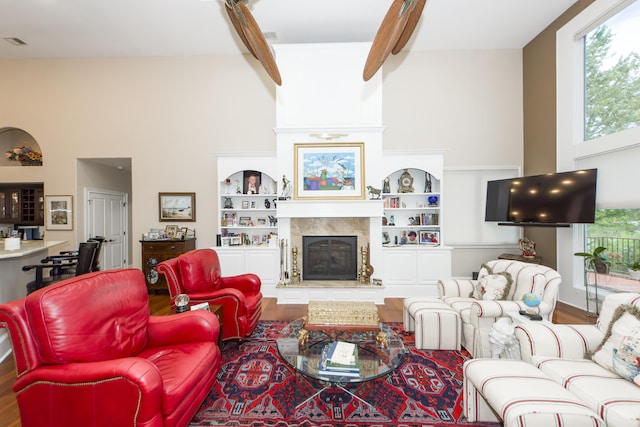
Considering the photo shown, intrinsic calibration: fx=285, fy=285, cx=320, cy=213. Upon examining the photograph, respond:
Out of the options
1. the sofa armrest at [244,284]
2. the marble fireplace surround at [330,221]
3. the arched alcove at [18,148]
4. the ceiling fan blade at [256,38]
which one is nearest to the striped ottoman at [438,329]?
the marble fireplace surround at [330,221]

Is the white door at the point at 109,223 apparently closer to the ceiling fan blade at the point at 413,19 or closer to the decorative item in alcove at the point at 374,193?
the decorative item in alcove at the point at 374,193

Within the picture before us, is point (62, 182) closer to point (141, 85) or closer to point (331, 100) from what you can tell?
point (141, 85)

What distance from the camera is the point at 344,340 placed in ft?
8.11

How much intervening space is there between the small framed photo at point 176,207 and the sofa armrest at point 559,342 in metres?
5.23

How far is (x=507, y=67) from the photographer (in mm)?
5281

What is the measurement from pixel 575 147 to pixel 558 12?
6.90 ft

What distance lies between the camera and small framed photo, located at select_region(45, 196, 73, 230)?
545 cm

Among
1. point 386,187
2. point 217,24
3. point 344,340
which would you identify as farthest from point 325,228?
point 217,24

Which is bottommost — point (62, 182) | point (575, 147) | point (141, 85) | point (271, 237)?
point (271, 237)

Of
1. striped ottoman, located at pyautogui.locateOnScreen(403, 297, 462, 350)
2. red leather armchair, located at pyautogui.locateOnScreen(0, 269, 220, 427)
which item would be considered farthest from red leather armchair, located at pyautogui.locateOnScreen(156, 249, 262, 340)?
striped ottoman, located at pyautogui.locateOnScreen(403, 297, 462, 350)

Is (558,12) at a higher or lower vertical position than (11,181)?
higher

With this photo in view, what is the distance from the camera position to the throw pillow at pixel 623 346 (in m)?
1.66

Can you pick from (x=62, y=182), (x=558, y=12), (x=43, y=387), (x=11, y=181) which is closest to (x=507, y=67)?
(x=558, y=12)

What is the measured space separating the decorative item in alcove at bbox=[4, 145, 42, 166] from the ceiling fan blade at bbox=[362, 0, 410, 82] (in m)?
6.66
